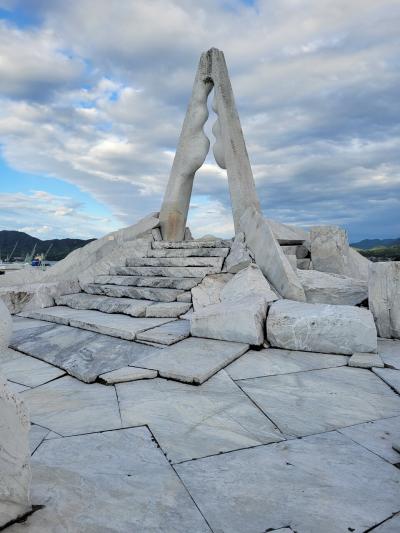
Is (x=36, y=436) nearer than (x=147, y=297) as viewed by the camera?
Yes

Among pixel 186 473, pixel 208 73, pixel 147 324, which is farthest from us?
pixel 208 73

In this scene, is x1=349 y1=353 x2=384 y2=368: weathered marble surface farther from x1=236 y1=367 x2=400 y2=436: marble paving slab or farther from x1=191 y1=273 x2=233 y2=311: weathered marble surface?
x1=191 y1=273 x2=233 y2=311: weathered marble surface

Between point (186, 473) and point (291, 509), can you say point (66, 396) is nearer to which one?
point (186, 473)

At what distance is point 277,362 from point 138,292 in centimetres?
269

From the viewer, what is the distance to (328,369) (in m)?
2.67

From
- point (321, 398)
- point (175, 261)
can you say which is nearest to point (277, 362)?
point (321, 398)

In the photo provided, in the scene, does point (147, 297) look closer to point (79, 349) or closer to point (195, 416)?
point (79, 349)

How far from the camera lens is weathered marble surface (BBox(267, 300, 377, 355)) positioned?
2965 millimetres

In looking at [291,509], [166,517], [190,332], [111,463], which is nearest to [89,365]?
[190,332]

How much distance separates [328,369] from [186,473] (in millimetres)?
1642

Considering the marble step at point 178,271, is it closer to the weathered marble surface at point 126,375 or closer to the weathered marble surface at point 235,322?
the weathered marble surface at point 235,322

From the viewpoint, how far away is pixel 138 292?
5.01 meters

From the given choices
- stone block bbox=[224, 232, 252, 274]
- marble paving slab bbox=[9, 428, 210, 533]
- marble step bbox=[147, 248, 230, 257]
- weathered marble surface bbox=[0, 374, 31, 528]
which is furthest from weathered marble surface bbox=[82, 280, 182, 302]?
weathered marble surface bbox=[0, 374, 31, 528]

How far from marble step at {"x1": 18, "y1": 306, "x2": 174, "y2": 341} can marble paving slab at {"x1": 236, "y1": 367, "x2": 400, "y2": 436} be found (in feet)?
5.02
